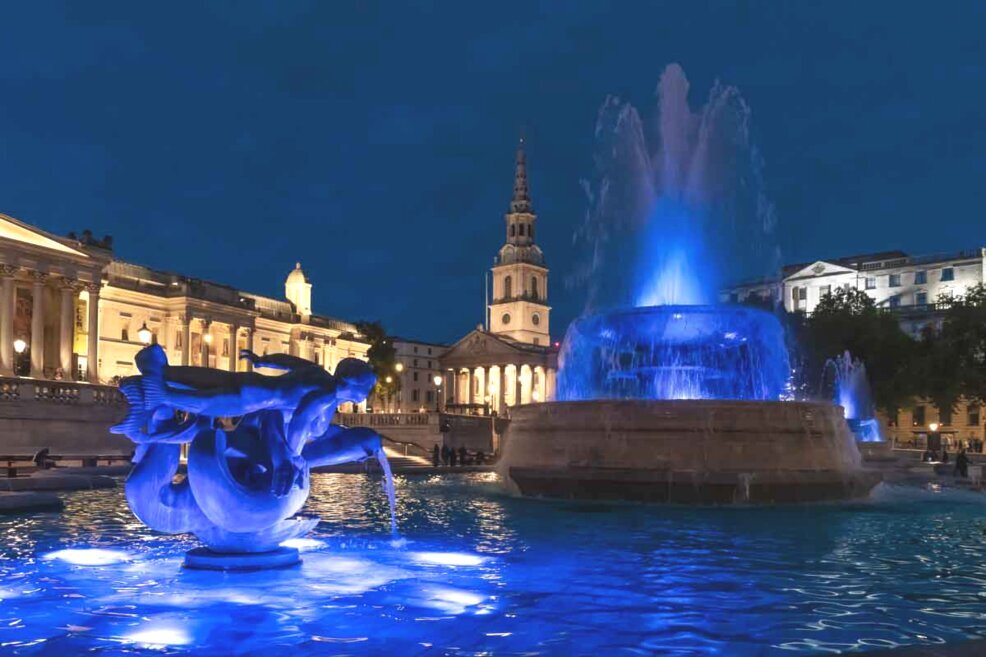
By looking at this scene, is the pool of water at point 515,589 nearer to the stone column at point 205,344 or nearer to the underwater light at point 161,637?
the underwater light at point 161,637

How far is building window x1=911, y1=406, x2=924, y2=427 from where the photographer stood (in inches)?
3219

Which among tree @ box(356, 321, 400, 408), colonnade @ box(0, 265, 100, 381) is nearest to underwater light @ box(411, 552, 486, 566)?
colonnade @ box(0, 265, 100, 381)

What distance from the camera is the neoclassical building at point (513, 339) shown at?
110m

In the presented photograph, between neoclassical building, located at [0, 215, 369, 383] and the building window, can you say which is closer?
neoclassical building, located at [0, 215, 369, 383]

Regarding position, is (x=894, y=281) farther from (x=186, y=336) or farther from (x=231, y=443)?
(x=231, y=443)

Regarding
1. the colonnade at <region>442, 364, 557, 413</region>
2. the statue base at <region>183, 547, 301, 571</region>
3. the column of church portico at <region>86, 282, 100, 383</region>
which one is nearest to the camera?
the statue base at <region>183, 547, 301, 571</region>

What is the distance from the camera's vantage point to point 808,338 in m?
57.2

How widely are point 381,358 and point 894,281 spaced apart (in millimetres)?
51028

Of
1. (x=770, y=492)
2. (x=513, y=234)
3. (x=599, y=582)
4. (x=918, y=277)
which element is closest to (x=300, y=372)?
(x=599, y=582)

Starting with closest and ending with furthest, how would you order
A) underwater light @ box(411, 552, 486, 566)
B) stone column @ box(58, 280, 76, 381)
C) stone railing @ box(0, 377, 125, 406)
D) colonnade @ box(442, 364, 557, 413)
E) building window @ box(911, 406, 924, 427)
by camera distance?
underwater light @ box(411, 552, 486, 566) → stone railing @ box(0, 377, 125, 406) → stone column @ box(58, 280, 76, 381) → building window @ box(911, 406, 924, 427) → colonnade @ box(442, 364, 557, 413)

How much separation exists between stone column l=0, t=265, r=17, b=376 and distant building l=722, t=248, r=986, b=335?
5481 centimetres

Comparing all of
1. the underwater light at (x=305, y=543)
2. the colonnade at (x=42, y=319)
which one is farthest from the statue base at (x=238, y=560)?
the colonnade at (x=42, y=319)

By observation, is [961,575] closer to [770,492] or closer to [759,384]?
[770,492]

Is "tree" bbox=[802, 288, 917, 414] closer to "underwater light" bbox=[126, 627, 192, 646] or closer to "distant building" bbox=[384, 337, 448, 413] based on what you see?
"underwater light" bbox=[126, 627, 192, 646]
